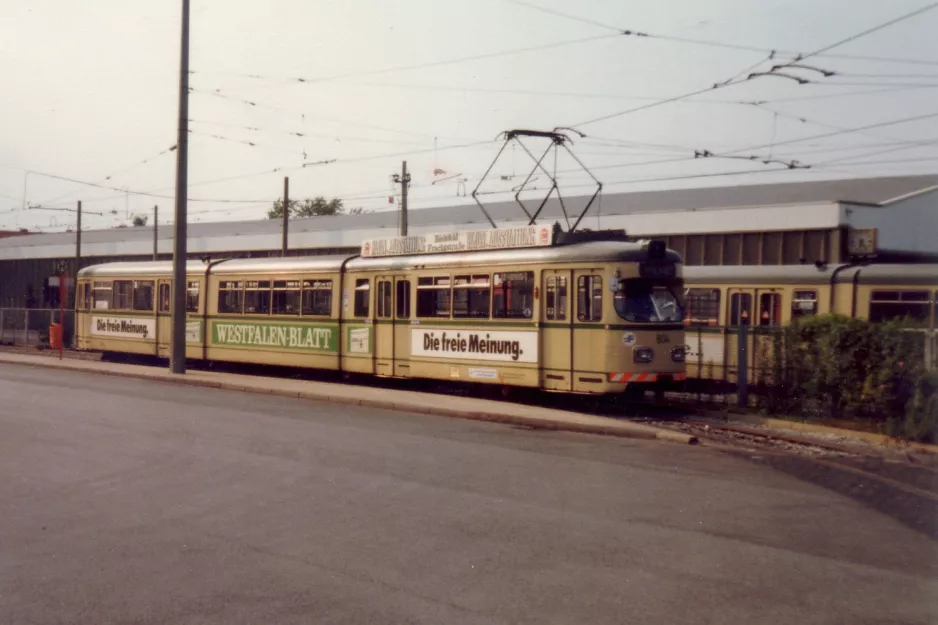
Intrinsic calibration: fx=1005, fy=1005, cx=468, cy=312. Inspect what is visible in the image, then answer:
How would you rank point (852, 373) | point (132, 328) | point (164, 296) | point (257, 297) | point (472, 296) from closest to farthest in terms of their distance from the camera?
point (852, 373), point (472, 296), point (257, 297), point (164, 296), point (132, 328)

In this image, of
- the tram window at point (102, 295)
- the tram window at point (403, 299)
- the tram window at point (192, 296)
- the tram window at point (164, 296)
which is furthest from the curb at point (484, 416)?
the tram window at point (102, 295)

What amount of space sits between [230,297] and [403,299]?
710 centimetres

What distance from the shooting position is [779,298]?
22.8 m

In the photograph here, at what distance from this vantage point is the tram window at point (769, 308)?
896 inches

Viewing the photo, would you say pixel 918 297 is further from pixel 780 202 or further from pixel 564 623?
pixel 780 202

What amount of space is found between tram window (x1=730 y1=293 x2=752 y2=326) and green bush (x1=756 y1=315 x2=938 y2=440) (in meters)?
5.45

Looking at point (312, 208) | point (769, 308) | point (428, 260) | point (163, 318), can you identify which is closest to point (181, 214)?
point (163, 318)

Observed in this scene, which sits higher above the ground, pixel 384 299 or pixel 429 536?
pixel 384 299

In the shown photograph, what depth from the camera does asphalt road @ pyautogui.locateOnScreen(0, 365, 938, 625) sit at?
620 cm

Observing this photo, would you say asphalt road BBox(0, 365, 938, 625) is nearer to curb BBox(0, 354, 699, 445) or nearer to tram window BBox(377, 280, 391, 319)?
curb BBox(0, 354, 699, 445)

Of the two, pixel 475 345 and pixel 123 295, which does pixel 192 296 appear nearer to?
pixel 123 295

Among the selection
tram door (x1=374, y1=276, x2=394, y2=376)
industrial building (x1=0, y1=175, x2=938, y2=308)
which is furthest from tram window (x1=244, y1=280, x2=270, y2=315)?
industrial building (x1=0, y1=175, x2=938, y2=308)

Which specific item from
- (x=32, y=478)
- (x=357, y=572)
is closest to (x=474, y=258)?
(x=32, y=478)

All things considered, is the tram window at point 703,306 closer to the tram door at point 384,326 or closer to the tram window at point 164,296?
the tram door at point 384,326
